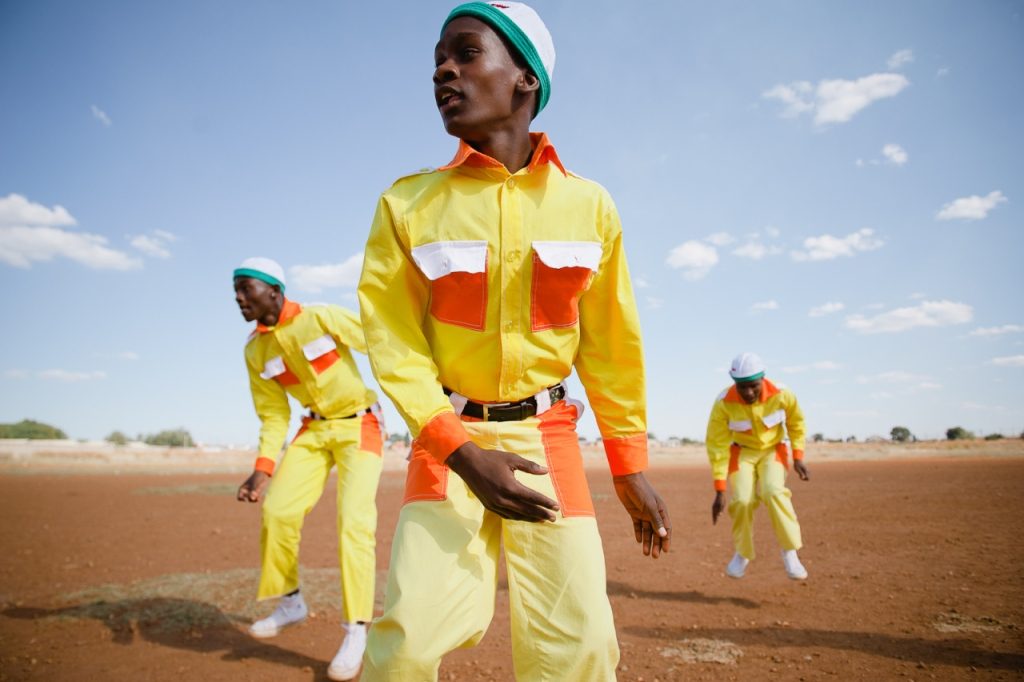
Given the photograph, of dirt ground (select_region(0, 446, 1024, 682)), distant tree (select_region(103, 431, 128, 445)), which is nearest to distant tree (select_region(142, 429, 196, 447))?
distant tree (select_region(103, 431, 128, 445))

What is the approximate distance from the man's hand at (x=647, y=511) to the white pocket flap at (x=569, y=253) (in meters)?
0.76

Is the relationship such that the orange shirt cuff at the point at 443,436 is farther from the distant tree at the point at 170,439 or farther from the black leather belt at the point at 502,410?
the distant tree at the point at 170,439

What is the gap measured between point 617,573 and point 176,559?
5777 millimetres

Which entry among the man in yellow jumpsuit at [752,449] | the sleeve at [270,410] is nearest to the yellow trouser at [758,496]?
the man in yellow jumpsuit at [752,449]

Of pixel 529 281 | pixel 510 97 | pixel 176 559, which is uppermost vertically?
pixel 510 97

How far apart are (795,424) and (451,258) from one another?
21.8 ft

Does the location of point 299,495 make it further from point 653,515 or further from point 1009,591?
point 1009,591

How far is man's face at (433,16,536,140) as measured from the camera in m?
2.16

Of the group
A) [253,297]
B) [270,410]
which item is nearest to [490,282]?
[253,297]

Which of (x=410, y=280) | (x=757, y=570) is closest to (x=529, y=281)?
(x=410, y=280)

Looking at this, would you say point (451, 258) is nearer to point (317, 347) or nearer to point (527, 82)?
point (527, 82)

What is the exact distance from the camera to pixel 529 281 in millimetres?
2119

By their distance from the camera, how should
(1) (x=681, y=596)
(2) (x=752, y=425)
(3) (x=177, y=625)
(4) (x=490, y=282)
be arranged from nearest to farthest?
(4) (x=490, y=282)
(3) (x=177, y=625)
(1) (x=681, y=596)
(2) (x=752, y=425)

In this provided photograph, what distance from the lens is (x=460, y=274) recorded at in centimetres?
205
